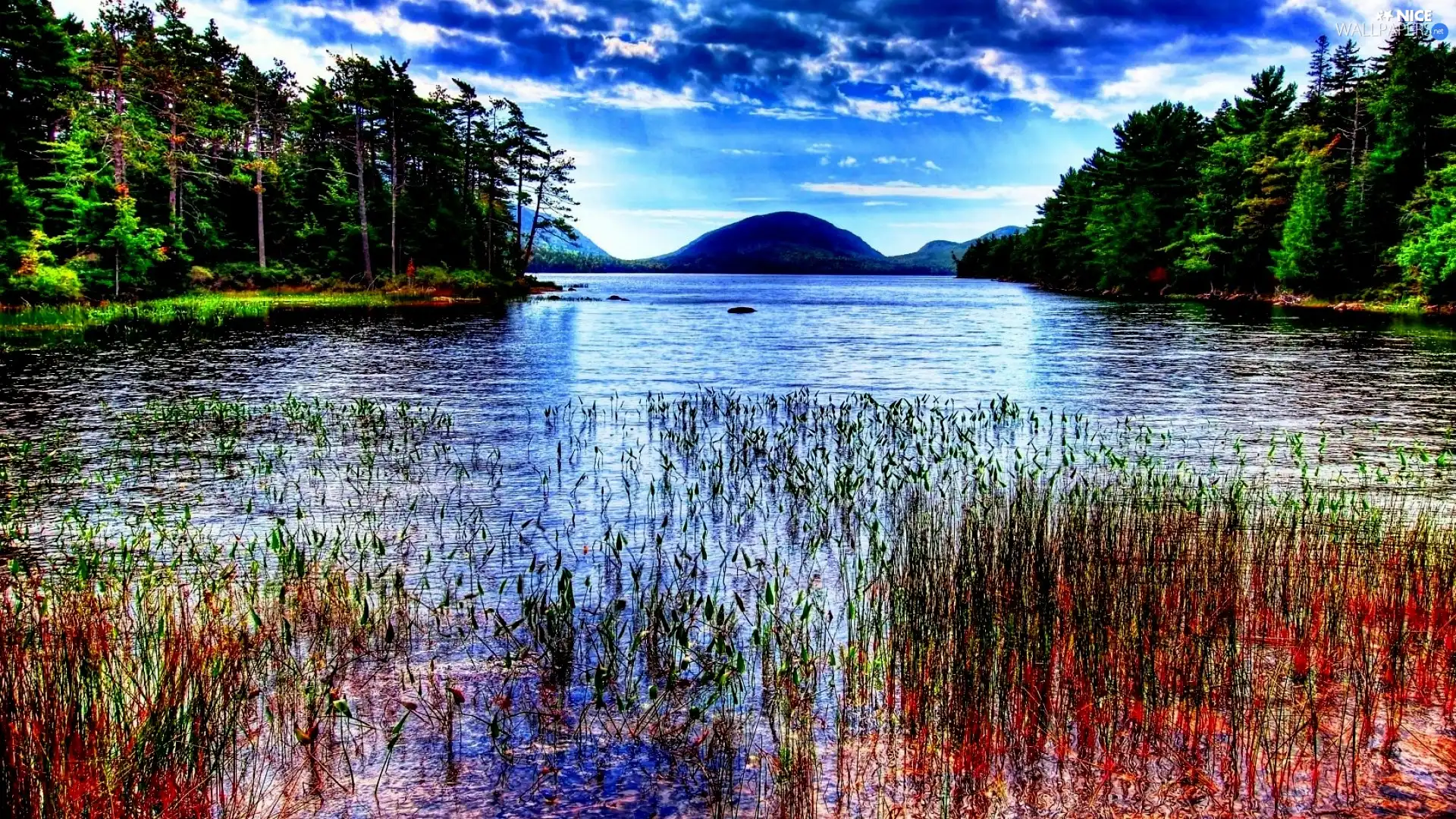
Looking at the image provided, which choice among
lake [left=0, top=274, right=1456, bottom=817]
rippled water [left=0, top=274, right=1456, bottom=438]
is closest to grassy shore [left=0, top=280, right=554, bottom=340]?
rippled water [left=0, top=274, right=1456, bottom=438]

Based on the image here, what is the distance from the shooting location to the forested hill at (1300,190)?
5675cm

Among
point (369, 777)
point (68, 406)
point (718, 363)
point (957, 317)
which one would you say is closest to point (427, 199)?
point (957, 317)

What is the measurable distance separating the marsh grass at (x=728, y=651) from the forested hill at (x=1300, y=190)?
183 ft

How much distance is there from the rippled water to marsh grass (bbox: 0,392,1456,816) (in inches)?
367

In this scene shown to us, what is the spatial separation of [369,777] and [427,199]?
272 feet

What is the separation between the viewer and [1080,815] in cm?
527

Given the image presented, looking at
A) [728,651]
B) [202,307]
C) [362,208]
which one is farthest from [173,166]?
Answer: [728,651]

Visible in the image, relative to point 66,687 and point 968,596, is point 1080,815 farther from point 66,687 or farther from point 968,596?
point 66,687

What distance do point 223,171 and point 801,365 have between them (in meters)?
62.9

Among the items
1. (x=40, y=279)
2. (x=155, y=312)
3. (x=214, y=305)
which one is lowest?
(x=155, y=312)

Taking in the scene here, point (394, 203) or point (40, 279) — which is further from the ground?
point (394, 203)

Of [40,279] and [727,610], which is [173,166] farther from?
[727,610]

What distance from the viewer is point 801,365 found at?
111 ft

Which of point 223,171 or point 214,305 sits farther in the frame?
point 223,171
